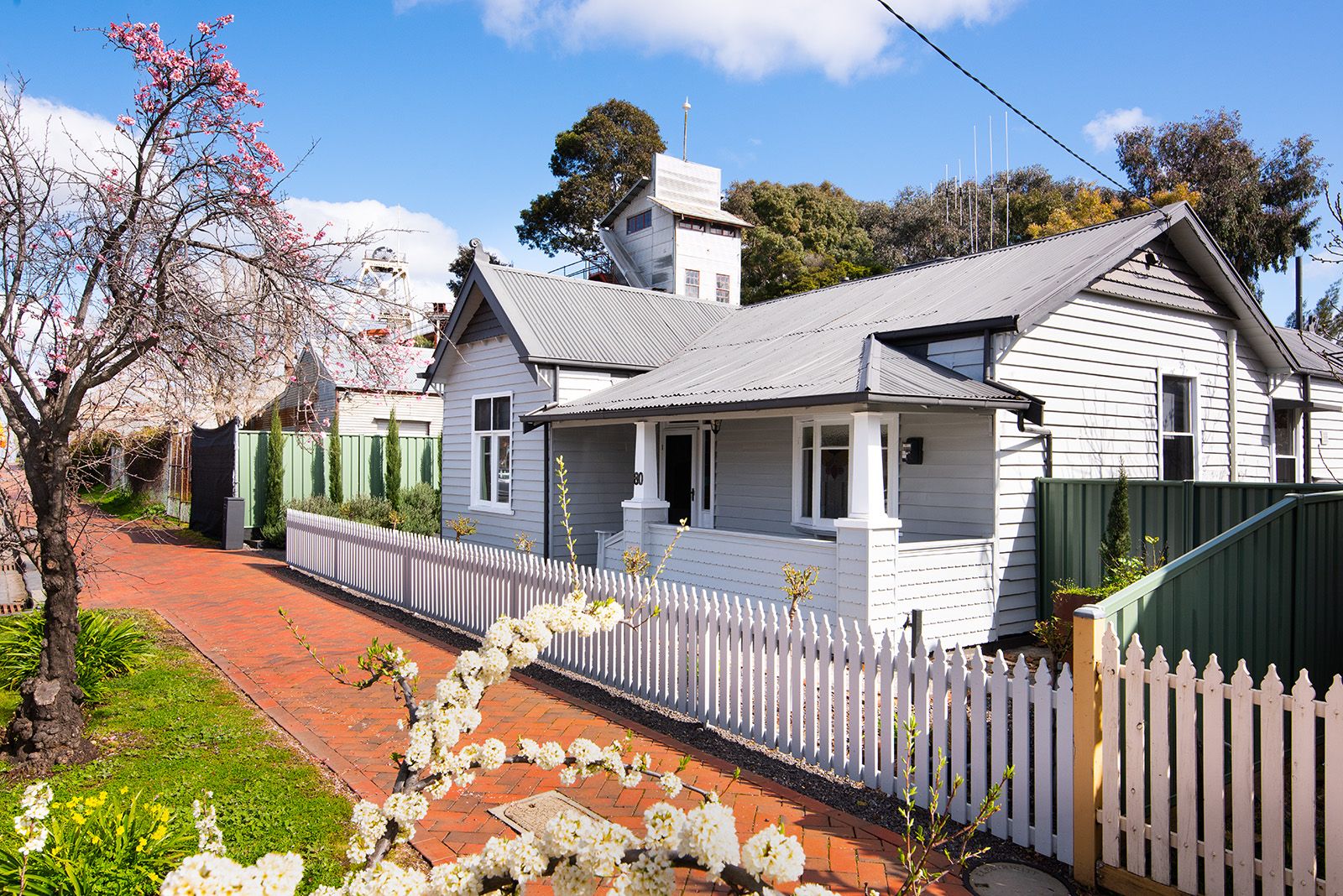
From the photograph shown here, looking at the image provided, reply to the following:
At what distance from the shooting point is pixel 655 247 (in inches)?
1320

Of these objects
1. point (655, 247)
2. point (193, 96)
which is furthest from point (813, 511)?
point (655, 247)

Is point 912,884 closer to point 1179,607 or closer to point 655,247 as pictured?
point 1179,607

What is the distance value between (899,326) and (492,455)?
8.32m

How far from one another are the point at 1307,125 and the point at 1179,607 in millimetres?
39224

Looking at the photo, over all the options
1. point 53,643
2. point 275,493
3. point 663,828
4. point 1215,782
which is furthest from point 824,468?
point 275,493

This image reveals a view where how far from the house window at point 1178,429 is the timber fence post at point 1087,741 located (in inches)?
363

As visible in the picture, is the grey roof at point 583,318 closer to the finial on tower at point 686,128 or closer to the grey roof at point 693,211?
the grey roof at point 693,211

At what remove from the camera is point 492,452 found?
1614 cm

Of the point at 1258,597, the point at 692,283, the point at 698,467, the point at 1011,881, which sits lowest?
the point at 1011,881

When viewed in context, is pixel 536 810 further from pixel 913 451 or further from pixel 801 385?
pixel 913 451

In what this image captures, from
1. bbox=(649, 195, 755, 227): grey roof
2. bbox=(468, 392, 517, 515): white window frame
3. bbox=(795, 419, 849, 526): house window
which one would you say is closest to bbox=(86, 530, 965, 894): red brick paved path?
bbox=(468, 392, 517, 515): white window frame

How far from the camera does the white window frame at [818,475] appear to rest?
10414mm

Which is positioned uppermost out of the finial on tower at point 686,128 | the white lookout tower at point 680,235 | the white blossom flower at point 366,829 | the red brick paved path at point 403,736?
the finial on tower at point 686,128

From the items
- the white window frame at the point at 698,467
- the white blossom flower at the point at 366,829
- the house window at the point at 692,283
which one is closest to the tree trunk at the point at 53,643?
the white blossom flower at the point at 366,829
